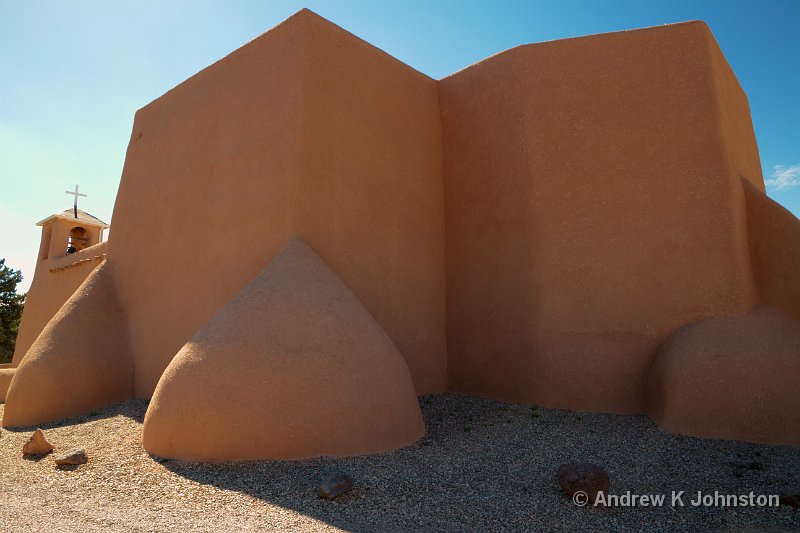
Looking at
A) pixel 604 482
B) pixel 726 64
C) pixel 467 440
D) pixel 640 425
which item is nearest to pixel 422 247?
pixel 467 440

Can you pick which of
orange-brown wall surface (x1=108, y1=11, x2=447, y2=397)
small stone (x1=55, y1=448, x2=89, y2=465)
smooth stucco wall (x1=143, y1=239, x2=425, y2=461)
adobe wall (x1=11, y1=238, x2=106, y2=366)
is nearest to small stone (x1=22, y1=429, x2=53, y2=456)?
small stone (x1=55, y1=448, x2=89, y2=465)

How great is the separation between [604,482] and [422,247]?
542 centimetres

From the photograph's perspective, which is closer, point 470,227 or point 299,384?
point 299,384

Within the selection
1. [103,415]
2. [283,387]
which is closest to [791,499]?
[283,387]

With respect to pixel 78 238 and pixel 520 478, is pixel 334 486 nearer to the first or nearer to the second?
pixel 520 478

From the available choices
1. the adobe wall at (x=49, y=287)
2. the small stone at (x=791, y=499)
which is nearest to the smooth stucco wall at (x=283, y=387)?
the small stone at (x=791, y=499)

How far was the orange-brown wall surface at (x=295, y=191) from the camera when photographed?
7660 millimetres

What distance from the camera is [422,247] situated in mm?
9141

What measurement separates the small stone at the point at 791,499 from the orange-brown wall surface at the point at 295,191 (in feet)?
16.9

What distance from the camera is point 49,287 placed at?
46.9ft

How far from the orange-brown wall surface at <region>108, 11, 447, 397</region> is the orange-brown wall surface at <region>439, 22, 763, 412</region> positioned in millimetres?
1080

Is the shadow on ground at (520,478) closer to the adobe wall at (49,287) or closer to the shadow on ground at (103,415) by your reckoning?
the shadow on ground at (103,415)

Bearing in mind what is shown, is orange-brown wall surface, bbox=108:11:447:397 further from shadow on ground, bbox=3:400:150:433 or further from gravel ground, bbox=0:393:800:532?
gravel ground, bbox=0:393:800:532

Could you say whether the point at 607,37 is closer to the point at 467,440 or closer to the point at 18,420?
the point at 467,440
